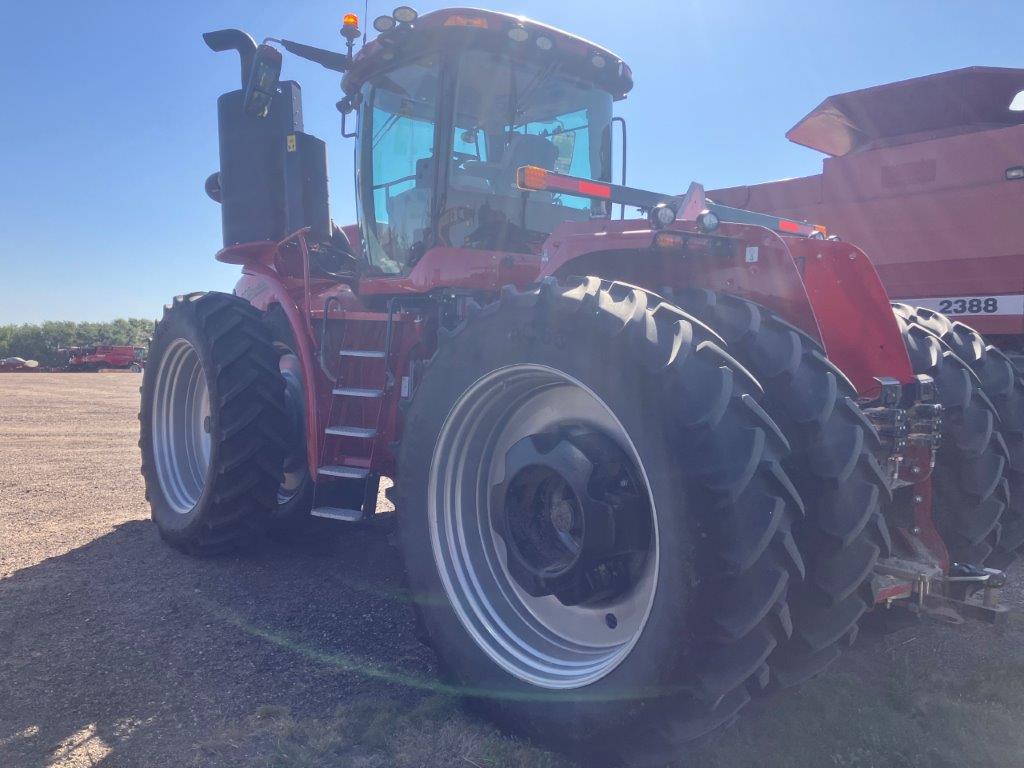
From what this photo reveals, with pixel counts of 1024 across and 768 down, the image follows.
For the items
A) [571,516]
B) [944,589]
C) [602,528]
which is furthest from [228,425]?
[944,589]

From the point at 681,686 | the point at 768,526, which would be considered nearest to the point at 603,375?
the point at 768,526

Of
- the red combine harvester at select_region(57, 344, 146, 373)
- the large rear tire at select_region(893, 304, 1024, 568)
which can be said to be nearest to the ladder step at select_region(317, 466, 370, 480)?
the large rear tire at select_region(893, 304, 1024, 568)

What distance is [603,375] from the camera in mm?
2266

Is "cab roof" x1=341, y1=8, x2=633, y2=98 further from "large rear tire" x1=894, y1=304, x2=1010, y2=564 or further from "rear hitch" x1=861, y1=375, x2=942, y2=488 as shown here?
"rear hitch" x1=861, y1=375, x2=942, y2=488

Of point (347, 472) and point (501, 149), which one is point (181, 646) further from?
point (501, 149)

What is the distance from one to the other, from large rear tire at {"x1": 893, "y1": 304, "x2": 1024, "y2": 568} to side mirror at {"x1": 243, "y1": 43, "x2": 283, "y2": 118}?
3291 millimetres

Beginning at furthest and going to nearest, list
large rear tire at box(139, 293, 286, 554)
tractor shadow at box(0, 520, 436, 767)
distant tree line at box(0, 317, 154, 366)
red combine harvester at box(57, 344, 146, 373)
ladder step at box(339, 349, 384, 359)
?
distant tree line at box(0, 317, 154, 366) < red combine harvester at box(57, 344, 146, 373) < large rear tire at box(139, 293, 286, 554) < ladder step at box(339, 349, 384, 359) < tractor shadow at box(0, 520, 436, 767)

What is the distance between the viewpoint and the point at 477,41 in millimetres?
3803

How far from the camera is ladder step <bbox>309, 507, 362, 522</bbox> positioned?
380cm

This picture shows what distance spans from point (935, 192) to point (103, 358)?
119ft

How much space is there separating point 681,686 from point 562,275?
1.57m

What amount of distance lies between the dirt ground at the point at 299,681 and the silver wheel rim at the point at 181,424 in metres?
0.54

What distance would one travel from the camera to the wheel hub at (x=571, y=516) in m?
2.40

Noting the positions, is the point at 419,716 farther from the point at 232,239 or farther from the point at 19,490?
the point at 19,490
